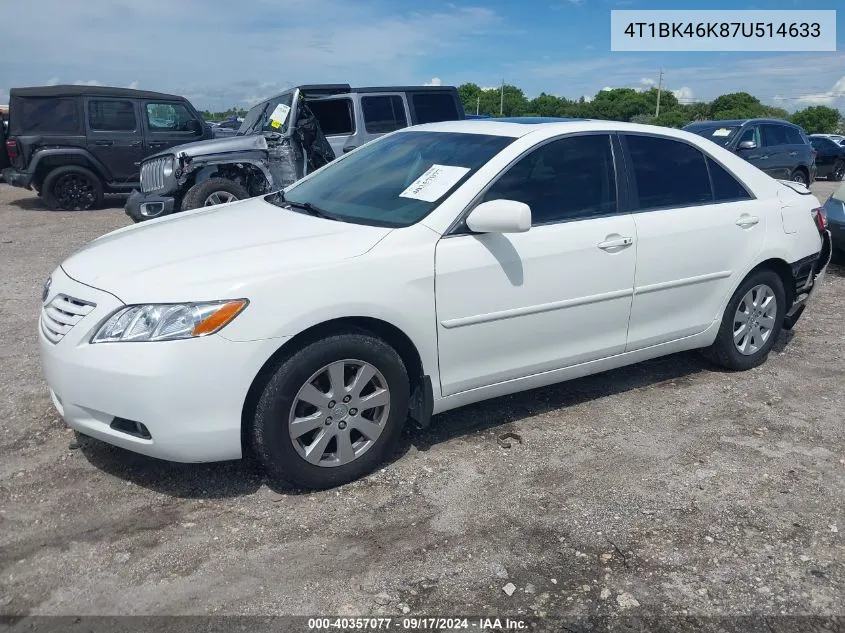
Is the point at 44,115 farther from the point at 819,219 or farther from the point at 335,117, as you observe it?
the point at 819,219

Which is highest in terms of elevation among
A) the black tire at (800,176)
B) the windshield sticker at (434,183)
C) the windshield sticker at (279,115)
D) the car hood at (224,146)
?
the windshield sticker at (279,115)

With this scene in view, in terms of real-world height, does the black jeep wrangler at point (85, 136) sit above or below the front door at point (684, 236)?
above

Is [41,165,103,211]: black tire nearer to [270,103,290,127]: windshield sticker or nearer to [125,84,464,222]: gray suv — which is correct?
[125,84,464,222]: gray suv

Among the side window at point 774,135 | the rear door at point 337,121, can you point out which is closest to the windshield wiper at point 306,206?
the rear door at point 337,121

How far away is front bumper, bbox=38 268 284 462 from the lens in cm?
288

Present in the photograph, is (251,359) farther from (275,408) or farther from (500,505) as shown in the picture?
(500,505)

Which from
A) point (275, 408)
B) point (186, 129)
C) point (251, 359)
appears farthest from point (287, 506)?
point (186, 129)

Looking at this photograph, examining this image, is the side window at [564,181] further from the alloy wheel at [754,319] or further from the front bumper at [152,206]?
the front bumper at [152,206]

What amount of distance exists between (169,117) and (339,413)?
11.4m

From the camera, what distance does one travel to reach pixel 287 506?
3.20 m

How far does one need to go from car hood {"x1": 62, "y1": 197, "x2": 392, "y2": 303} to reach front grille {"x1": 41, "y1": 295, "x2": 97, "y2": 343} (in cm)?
11

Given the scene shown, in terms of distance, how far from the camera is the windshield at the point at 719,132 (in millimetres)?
13250

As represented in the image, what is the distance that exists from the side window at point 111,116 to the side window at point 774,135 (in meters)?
11.6

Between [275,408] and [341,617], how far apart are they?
35.8 inches
